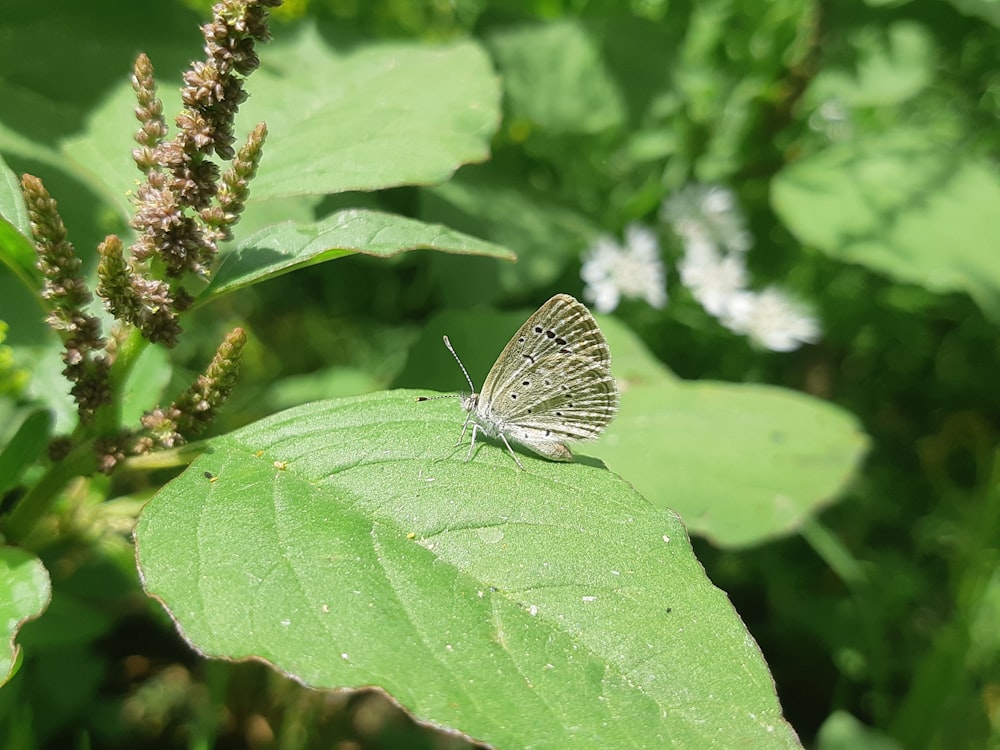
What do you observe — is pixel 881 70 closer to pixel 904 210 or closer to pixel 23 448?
pixel 904 210

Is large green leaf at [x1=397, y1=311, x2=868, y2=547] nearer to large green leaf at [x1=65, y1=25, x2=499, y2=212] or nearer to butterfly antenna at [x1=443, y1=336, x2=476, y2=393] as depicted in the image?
butterfly antenna at [x1=443, y1=336, x2=476, y2=393]

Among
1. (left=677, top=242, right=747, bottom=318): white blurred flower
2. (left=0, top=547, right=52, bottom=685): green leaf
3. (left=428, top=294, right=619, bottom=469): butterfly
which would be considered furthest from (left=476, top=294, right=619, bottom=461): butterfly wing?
(left=677, top=242, right=747, bottom=318): white blurred flower

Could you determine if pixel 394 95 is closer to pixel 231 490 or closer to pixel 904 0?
pixel 231 490

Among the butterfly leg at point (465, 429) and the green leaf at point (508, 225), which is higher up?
the butterfly leg at point (465, 429)

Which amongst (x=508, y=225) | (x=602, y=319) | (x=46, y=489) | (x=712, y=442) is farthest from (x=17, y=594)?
(x=508, y=225)

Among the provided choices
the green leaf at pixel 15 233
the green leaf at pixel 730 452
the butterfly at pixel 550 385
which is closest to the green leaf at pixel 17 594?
the green leaf at pixel 15 233

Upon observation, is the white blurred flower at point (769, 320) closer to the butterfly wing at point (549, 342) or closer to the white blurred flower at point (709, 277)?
the white blurred flower at point (709, 277)

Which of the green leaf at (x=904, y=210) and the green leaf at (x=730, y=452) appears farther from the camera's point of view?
the green leaf at (x=904, y=210)
